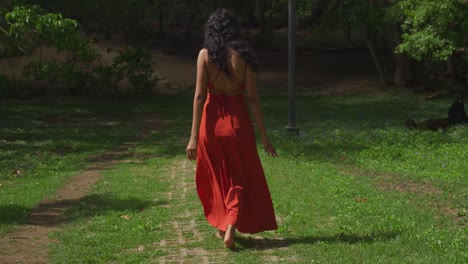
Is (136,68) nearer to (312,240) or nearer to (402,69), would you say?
(402,69)

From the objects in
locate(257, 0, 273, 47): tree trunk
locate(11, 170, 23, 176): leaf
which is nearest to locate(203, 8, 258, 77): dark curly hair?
locate(11, 170, 23, 176): leaf

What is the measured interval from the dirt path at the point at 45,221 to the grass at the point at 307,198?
0.17 metres

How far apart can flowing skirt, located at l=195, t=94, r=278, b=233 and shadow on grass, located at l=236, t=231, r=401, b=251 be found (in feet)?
0.49

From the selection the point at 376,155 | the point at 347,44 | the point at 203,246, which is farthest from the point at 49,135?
the point at 347,44

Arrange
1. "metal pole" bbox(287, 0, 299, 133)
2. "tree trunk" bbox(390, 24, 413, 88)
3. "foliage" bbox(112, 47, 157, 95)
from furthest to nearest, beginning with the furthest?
"tree trunk" bbox(390, 24, 413, 88) < "foliage" bbox(112, 47, 157, 95) < "metal pole" bbox(287, 0, 299, 133)

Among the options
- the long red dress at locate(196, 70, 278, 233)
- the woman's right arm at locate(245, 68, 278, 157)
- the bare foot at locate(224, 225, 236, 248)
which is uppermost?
the woman's right arm at locate(245, 68, 278, 157)

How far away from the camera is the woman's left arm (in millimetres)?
6836

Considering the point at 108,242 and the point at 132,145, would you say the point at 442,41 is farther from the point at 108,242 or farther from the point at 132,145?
the point at 108,242

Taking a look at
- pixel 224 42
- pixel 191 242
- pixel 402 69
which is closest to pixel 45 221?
pixel 191 242

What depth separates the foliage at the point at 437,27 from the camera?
1683 cm

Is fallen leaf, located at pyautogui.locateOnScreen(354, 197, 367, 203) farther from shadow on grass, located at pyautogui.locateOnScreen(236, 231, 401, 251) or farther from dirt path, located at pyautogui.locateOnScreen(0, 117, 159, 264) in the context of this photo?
dirt path, located at pyautogui.locateOnScreen(0, 117, 159, 264)

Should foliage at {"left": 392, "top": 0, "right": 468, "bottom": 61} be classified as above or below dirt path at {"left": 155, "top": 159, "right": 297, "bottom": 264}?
above

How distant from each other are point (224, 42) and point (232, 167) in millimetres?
1114

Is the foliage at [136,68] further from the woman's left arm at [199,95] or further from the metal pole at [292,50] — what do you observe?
the woman's left arm at [199,95]
